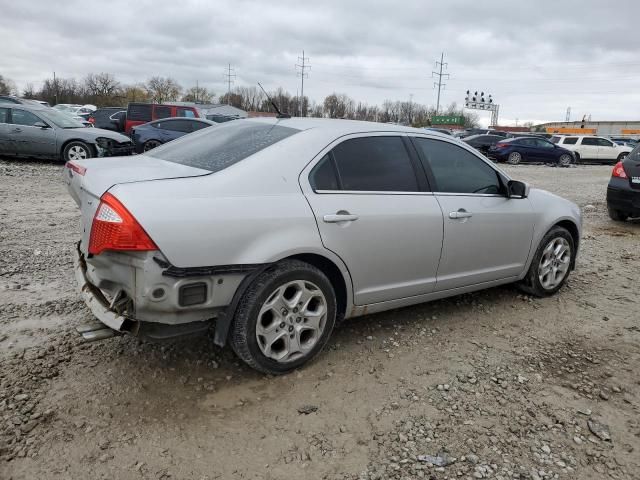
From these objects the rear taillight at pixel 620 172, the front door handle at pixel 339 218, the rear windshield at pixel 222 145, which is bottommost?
the front door handle at pixel 339 218

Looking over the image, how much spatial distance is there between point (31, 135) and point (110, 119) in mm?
9997

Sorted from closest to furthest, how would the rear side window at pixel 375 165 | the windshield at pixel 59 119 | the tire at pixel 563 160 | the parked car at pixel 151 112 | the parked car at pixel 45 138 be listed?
the rear side window at pixel 375 165
the parked car at pixel 45 138
the windshield at pixel 59 119
the parked car at pixel 151 112
the tire at pixel 563 160

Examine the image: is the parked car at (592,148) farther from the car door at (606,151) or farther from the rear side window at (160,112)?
the rear side window at (160,112)

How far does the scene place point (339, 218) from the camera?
10.2 ft

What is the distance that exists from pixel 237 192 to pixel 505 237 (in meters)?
2.38

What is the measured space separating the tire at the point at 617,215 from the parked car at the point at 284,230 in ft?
18.6

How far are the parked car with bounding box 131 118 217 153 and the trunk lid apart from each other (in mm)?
11578

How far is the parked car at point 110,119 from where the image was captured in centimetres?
1909

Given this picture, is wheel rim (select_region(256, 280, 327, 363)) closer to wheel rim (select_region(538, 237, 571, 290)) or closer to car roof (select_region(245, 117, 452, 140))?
car roof (select_region(245, 117, 452, 140))

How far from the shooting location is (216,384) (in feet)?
9.91

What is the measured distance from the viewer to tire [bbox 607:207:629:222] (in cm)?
877

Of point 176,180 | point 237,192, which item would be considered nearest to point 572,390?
point 237,192

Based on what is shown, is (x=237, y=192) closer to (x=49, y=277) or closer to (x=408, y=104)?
(x=49, y=277)

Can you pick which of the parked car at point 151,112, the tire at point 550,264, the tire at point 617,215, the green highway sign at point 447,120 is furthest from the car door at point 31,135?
the green highway sign at point 447,120
